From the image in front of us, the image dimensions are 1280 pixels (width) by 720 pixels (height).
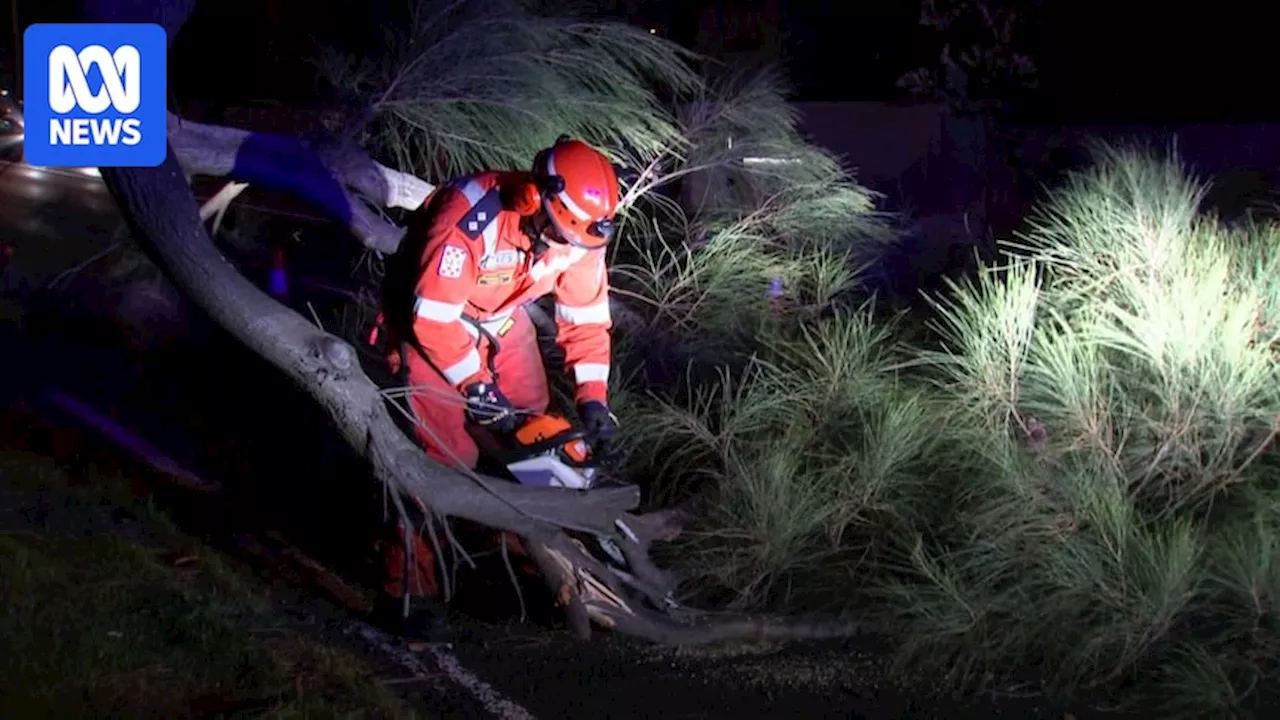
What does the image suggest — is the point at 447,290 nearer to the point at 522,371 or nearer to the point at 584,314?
the point at 584,314

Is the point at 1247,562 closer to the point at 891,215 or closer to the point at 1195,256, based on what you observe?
the point at 1195,256

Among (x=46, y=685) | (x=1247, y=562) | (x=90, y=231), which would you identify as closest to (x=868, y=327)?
(x=1247, y=562)

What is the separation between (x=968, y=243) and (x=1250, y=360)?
12.4 ft

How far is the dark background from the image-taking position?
618 inches

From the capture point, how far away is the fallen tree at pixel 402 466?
6645 millimetres

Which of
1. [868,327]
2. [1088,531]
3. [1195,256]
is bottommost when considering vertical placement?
[1088,531]

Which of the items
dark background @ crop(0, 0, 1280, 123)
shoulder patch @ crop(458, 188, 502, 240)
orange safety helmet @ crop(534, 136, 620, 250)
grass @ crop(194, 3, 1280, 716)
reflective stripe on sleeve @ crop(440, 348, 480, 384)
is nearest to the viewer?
grass @ crop(194, 3, 1280, 716)

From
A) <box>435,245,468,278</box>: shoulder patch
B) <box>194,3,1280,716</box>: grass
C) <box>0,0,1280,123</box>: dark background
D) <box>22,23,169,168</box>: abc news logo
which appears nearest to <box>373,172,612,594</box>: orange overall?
<box>435,245,468,278</box>: shoulder patch

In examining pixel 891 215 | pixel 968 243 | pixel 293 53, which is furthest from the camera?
pixel 293 53

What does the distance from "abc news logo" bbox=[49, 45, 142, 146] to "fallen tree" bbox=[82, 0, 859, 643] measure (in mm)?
356

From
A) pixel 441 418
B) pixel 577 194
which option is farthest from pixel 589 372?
pixel 577 194

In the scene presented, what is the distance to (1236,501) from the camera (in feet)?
21.2

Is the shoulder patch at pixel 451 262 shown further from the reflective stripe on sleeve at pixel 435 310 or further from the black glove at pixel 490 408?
the black glove at pixel 490 408

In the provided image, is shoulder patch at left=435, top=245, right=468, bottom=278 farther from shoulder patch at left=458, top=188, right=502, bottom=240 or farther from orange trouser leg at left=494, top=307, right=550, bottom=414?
orange trouser leg at left=494, top=307, right=550, bottom=414
